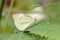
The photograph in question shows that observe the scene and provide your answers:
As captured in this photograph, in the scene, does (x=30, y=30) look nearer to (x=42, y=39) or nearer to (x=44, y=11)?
(x=42, y=39)

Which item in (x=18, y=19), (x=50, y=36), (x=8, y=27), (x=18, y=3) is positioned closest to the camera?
(x=50, y=36)

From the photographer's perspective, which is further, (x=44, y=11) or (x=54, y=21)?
(x=44, y=11)

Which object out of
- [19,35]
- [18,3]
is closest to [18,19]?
[19,35]

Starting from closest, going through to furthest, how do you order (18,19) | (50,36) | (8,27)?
(50,36) < (18,19) < (8,27)

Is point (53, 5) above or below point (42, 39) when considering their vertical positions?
above

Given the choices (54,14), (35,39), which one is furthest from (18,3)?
(35,39)

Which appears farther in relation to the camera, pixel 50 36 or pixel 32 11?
pixel 32 11

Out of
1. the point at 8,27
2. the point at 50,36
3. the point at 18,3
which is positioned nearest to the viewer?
the point at 50,36

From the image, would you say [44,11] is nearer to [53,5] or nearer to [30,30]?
[53,5]

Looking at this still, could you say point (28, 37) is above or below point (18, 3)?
below
